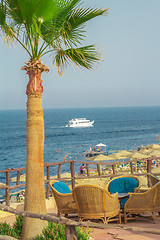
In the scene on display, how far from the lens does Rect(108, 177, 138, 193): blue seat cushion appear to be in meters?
7.17

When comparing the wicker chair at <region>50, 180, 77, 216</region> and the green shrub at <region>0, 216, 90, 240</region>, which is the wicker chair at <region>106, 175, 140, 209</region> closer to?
the wicker chair at <region>50, 180, 77, 216</region>

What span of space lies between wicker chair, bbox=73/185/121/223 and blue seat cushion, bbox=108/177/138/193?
4.55 feet

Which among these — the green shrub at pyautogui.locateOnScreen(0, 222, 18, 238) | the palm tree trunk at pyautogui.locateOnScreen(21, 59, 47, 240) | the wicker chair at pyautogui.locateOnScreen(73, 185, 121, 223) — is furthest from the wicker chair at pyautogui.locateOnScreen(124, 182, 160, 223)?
the green shrub at pyautogui.locateOnScreen(0, 222, 18, 238)

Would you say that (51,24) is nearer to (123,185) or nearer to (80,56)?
(80,56)

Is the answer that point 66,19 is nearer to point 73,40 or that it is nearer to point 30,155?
point 73,40

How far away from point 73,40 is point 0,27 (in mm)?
1377

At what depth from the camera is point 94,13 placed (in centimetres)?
543

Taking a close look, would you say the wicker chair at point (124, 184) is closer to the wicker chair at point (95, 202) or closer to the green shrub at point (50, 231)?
the wicker chair at point (95, 202)

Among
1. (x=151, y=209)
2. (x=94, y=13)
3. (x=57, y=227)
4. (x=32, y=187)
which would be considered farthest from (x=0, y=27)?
(x=151, y=209)

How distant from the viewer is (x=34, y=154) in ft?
16.7

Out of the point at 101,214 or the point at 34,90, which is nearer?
the point at 34,90

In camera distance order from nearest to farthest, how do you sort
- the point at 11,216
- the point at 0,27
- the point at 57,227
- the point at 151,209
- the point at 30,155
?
the point at 57,227
the point at 30,155
the point at 0,27
the point at 151,209
the point at 11,216

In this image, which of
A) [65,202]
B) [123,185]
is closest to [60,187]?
[65,202]

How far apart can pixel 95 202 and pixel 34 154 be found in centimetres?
159
